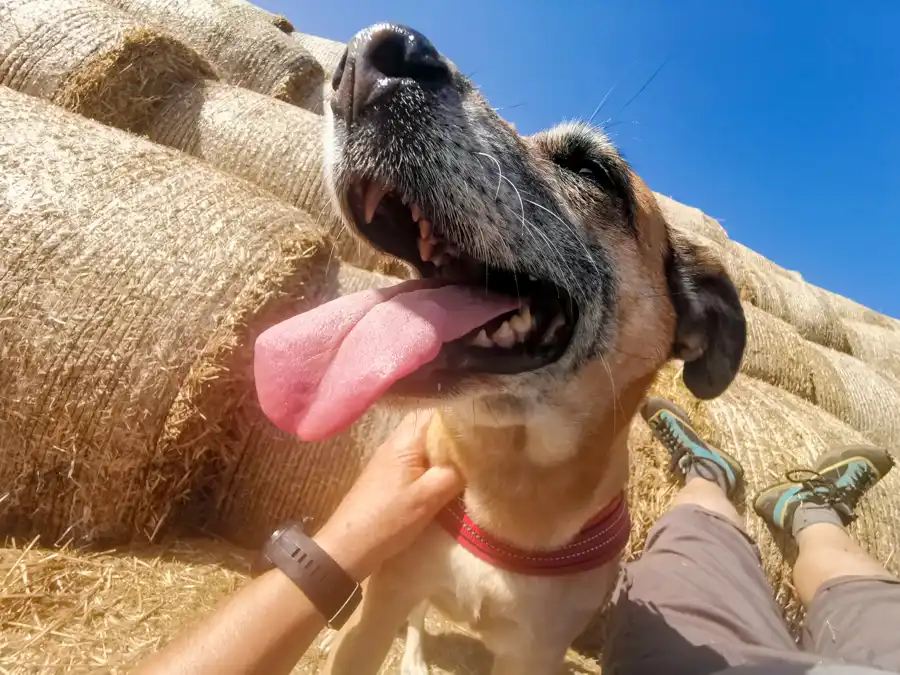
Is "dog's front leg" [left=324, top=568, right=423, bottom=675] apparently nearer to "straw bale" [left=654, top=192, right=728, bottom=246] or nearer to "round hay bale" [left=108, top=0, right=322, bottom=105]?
"round hay bale" [left=108, top=0, right=322, bottom=105]

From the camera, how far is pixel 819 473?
3027 mm

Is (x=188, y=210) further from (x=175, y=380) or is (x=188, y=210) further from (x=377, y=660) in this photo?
(x=377, y=660)

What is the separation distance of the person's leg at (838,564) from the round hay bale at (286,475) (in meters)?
1.87

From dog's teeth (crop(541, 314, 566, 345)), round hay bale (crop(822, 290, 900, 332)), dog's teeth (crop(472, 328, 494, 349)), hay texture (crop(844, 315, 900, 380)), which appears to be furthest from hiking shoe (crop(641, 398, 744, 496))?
round hay bale (crop(822, 290, 900, 332))

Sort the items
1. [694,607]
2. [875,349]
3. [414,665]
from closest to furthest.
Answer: [694,607] < [414,665] < [875,349]

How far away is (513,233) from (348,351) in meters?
0.49

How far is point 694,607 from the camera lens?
82.5 inches

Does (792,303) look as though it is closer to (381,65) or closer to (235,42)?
(235,42)

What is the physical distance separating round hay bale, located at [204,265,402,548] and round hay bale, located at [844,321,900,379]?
758 cm

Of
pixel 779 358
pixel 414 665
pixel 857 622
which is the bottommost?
pixel 414 665

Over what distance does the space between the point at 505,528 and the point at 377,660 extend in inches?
24.4

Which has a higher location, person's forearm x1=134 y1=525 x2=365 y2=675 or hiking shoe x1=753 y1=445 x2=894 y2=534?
hiking shoe x1=753 y1=445 x2=894 y2=534

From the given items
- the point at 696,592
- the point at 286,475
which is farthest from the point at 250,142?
the point at 696,592

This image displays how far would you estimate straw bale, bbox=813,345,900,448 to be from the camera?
4844mm
